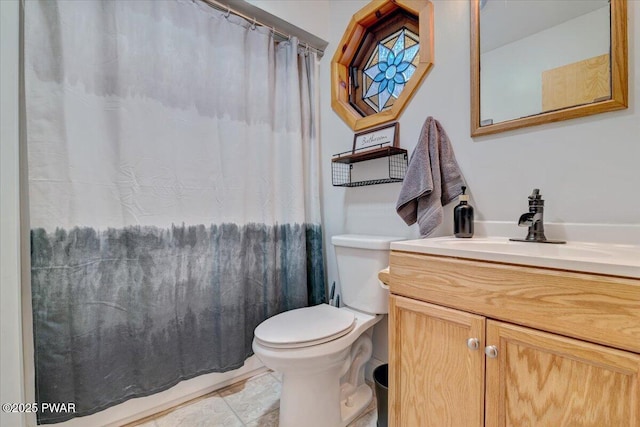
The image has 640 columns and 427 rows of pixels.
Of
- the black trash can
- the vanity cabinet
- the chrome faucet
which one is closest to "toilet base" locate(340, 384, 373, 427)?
the black trash can

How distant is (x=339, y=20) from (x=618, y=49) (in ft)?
4.61

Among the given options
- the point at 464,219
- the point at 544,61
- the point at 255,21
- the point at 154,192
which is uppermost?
the point at 255,21

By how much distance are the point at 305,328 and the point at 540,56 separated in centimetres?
139

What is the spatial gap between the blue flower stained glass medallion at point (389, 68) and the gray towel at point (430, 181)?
380mm

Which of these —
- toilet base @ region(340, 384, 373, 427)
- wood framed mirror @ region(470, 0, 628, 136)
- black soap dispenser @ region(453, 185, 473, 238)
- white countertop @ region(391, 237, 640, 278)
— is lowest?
toilet base @ region(340, 384, 373, 427)

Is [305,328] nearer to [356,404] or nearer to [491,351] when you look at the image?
[356,404]

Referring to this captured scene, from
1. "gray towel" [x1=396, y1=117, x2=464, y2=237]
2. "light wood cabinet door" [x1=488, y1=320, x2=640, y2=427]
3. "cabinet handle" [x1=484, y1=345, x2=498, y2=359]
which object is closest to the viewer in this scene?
"light wood cabinet door" [x1=488, y1=320, x2=640, y2=427]

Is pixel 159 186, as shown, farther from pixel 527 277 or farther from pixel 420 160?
pixel 527 277

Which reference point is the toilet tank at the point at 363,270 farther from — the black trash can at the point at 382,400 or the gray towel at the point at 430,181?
the black trash can at the point at 382,400

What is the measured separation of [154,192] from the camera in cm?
128

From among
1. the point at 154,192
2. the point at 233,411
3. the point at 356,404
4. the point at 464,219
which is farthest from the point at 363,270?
the point at 154,192

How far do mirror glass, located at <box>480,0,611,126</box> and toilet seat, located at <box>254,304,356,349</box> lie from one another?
3.46 feet

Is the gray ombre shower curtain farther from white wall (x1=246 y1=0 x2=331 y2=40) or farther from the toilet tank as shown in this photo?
the toilet tank

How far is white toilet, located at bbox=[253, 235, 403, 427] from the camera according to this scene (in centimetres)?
106
